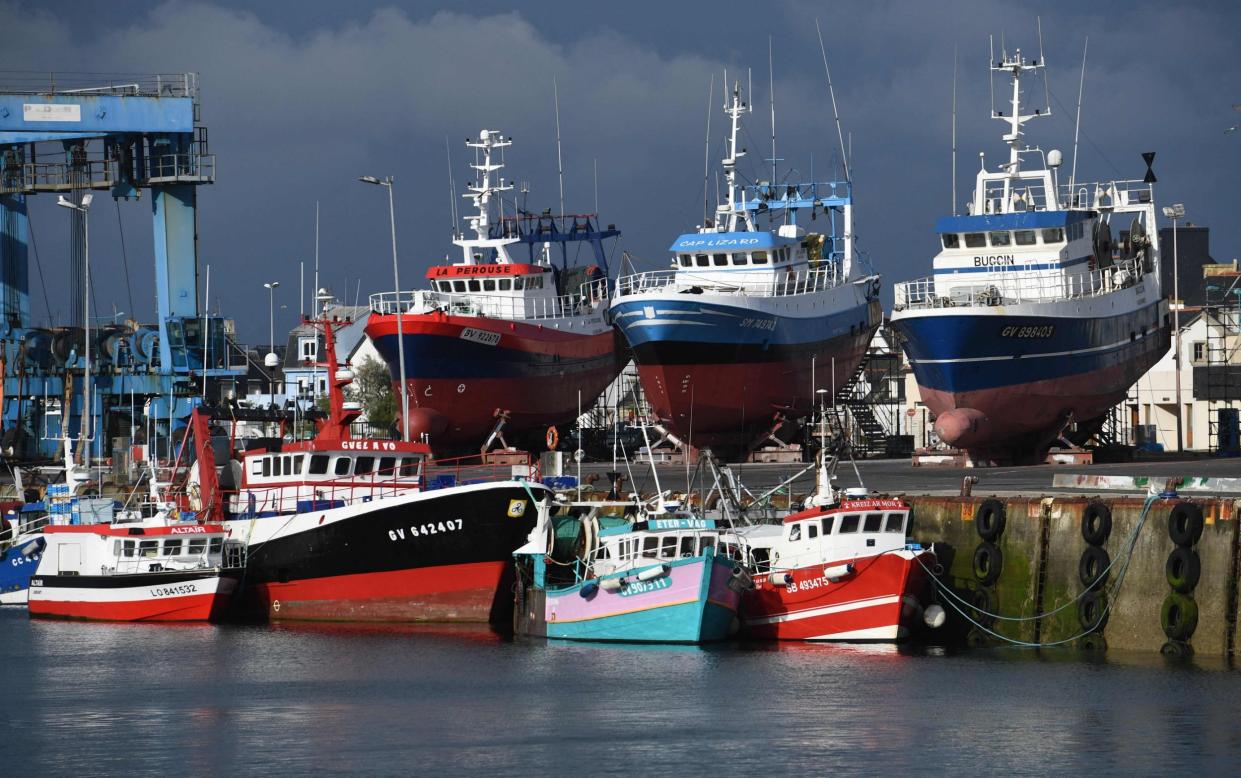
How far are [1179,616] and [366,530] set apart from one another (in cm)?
1575

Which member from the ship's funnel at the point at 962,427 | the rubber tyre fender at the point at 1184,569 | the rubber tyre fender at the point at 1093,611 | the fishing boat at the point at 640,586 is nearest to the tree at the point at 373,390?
the ship's funnel at the point at 962,427

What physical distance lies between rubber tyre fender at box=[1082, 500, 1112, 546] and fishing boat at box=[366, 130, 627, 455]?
27.2 m

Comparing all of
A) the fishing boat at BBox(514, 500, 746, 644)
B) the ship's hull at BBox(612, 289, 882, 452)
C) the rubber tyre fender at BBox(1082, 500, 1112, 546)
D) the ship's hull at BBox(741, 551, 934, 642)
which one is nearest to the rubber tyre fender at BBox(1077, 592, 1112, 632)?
the rubber tyre fender at BBox(1082, 500, 1112, 546)

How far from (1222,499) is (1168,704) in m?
5.54

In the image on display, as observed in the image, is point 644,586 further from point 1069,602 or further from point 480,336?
point 480,336

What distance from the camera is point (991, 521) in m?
33.5

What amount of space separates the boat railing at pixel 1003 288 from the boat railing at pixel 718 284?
247 inches

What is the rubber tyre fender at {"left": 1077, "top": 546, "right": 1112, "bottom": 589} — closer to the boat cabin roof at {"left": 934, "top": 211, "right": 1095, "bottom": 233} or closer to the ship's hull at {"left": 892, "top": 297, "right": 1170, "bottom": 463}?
the ship's hull at {"left": 892, "top": 297, "right": 1170, "bottom": 463}

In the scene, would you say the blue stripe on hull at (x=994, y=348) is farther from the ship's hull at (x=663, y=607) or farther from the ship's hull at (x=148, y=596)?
the ship's hull at (x=148, y=596)

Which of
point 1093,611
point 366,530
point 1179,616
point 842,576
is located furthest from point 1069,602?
point 366,530

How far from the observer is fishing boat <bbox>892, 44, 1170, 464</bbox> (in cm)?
5403

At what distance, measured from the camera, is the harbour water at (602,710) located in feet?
79.4

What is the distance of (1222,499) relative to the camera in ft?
102

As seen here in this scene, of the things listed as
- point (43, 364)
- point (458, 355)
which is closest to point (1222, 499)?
point (458, 355)
